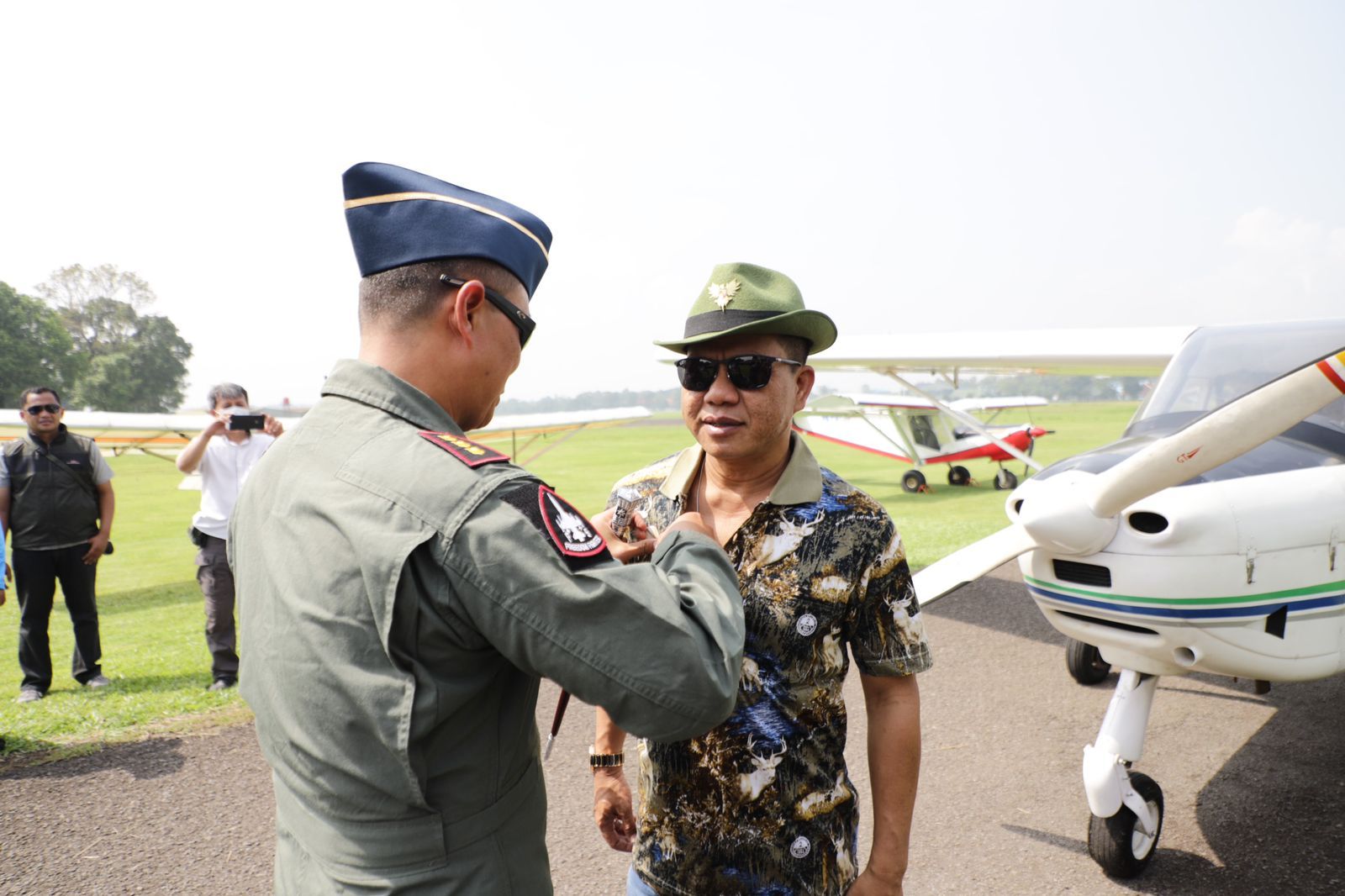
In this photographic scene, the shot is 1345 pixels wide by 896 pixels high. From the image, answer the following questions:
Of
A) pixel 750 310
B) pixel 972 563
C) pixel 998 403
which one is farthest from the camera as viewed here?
pixel 998 403

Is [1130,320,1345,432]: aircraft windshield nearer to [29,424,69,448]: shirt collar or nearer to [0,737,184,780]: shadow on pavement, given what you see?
[0,737,184,780]: shadow on pavement

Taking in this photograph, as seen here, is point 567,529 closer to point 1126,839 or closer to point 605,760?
point 605,760

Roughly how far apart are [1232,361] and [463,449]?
444 cm

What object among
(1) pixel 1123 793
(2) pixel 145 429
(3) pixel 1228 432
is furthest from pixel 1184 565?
(2) pixel 145 429

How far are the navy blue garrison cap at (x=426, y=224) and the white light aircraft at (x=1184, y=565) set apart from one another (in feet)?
8.14

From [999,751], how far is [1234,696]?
195cm

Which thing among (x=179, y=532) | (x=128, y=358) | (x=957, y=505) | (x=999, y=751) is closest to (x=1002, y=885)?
(x=999, y=751)

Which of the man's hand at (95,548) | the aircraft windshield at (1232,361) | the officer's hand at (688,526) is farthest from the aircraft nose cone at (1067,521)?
the man's hand at (95,548)

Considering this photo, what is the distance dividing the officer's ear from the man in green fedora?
0.49 metres

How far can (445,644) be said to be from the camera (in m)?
1.00

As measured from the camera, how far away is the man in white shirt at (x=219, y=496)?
532cm

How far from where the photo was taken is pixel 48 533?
5.46 meters

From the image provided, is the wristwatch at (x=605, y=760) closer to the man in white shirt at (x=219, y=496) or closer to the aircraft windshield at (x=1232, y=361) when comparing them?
the aircraft windshield at (x=1232, y=361)

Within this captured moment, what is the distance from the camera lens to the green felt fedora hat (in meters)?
1.67
